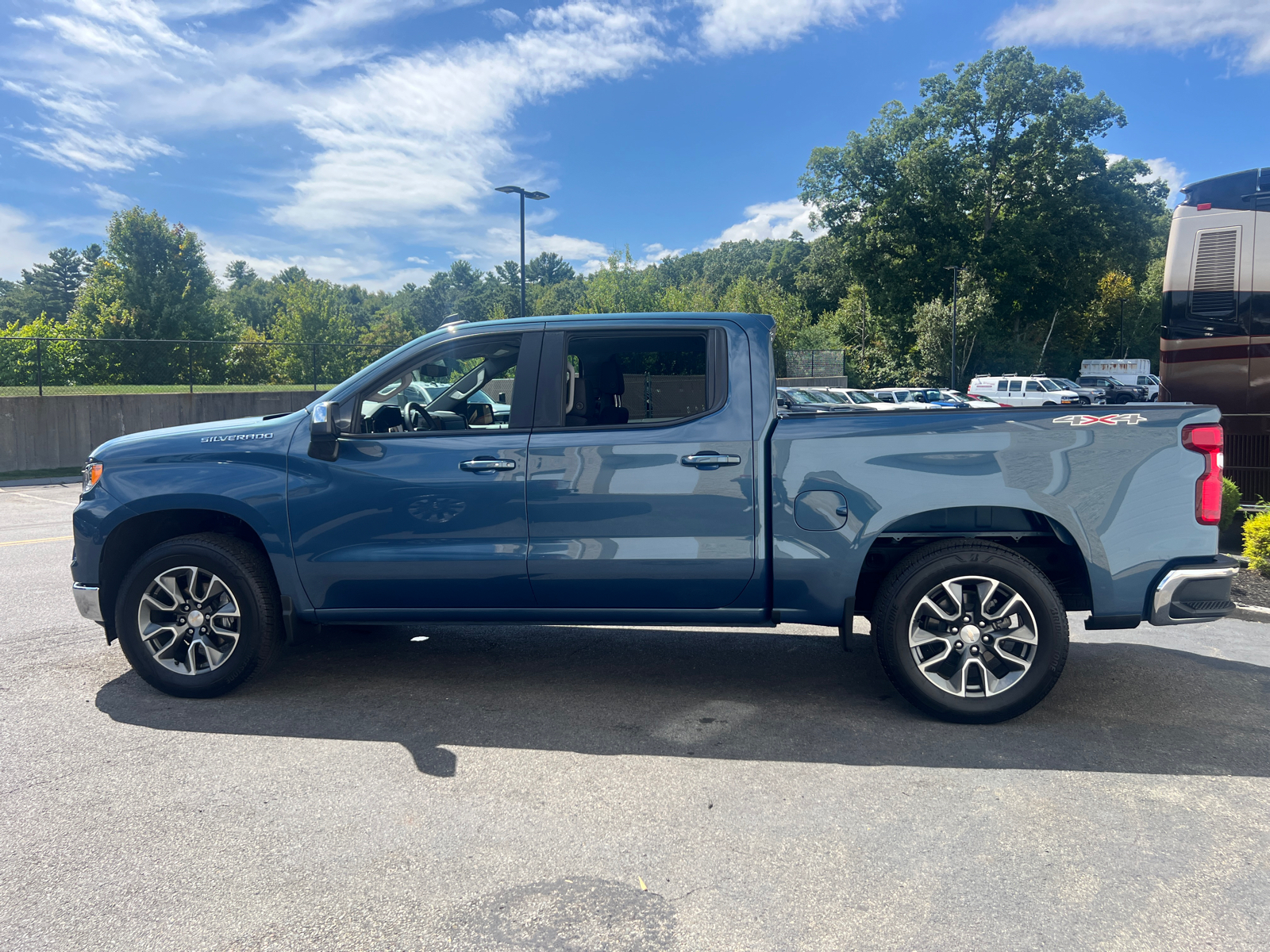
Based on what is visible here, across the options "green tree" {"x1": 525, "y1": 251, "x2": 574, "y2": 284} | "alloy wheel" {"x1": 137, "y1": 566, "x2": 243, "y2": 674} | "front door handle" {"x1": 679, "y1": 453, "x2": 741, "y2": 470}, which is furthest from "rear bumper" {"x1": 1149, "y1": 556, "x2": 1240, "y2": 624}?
"green tree" {"x1": 525, "y1": 251, "x2": 574, "y2": 284}

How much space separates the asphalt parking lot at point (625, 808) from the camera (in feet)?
9.02

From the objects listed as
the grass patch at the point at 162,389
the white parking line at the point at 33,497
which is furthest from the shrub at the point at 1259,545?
the grass patch at the point at 162,389

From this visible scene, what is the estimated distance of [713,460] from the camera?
14.3 feet

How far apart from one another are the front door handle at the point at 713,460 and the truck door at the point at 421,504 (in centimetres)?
85

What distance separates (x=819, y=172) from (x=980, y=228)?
34.5ft

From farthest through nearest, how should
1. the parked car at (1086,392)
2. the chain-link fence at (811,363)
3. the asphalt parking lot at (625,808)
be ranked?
the chain-link fence at (811,363) → the parked car at (1086,392) → the asphalt parking lot at (625,808)

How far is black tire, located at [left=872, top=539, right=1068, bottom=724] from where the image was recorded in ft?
13.9

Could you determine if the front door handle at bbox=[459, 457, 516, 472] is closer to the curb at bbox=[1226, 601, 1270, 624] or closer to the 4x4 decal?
the 4x4 decal

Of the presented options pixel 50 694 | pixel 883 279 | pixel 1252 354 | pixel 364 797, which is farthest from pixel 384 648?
pixel 883 279

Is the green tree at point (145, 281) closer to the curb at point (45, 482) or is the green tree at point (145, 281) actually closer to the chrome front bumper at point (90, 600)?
the curb at point (45, 482)

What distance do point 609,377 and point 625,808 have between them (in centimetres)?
218

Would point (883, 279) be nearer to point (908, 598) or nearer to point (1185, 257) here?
point (1185, 257)

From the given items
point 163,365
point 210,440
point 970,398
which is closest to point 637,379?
point 210,440

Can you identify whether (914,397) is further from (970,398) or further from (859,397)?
(970,398)
